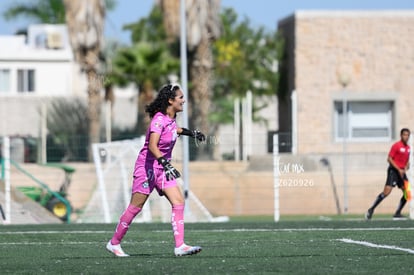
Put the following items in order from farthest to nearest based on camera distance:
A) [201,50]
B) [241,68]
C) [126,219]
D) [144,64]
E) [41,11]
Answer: [41,11] → [241,68] → [144,64] → [201,50] → [126,219]

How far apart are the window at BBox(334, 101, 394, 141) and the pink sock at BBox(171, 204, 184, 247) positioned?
92.0ft

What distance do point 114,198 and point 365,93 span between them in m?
15.5

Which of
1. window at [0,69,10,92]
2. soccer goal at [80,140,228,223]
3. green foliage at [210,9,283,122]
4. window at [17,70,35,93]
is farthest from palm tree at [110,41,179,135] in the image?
soccer goal at [80,140,228,223]

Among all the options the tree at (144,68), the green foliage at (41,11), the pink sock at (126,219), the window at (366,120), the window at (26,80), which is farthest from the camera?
the green foliage at (41,11)

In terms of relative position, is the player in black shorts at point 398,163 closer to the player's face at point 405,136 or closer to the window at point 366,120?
the player's face at point 405,136

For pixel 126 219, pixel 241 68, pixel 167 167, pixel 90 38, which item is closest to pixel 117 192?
pixel 126 219

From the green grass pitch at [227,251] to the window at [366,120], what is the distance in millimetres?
20794

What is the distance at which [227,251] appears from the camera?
14.8 meters

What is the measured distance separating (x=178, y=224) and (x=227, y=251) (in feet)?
3.59

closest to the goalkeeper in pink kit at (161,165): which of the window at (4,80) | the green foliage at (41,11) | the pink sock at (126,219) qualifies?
the pink sock at (126,219)

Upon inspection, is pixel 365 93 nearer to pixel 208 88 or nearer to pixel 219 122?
pixel 208 88

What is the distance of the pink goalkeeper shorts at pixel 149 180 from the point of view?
1398 cm

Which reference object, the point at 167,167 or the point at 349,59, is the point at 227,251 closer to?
the point at 167,167

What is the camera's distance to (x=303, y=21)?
4238cm
